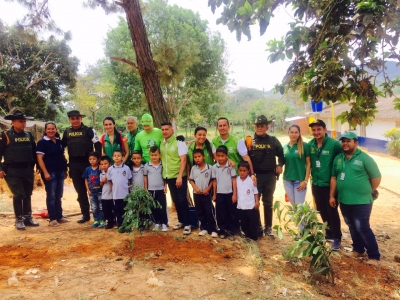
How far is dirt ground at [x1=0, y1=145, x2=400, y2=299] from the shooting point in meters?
3.20

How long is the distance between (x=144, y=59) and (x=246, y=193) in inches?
125

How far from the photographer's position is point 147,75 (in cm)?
605

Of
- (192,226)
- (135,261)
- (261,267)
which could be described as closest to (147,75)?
(192,226)

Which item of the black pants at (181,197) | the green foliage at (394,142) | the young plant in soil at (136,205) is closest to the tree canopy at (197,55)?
the green foliage at (394,142)

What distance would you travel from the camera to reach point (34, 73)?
20438 millimetres

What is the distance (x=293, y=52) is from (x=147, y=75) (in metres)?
3.13

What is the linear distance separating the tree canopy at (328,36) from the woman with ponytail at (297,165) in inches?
25.6

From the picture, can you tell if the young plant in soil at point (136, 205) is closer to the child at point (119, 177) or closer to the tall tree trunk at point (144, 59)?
the child at point (119, 177)

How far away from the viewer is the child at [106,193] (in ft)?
16.5

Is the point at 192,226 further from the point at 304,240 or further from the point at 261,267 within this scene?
the point at 304,240

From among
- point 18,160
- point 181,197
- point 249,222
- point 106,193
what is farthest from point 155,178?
point 18,160

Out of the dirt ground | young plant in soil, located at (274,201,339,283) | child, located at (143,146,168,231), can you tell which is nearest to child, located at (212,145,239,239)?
the dirt ground

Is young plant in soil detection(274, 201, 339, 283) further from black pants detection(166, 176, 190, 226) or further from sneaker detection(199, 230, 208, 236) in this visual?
black pants detection(166, 176, 190, 226)

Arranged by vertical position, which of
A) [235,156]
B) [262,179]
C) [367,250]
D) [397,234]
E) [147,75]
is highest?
[147,75]
